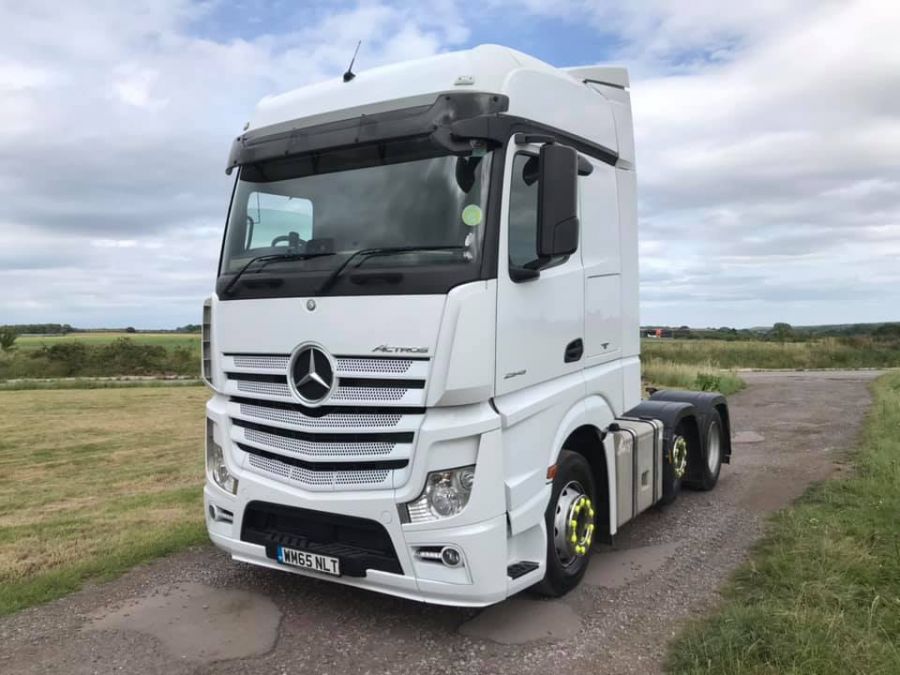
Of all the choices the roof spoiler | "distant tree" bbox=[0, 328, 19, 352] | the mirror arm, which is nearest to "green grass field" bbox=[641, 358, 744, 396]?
the roof spoiler

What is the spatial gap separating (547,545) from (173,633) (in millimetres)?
2335

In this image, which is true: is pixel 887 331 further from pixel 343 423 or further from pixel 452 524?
pixel 343 423

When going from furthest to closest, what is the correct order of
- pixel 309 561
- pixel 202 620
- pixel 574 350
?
pixel 574 350
pixel 202 620
pixel 309 561

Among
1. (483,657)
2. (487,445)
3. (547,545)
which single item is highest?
(487,445)

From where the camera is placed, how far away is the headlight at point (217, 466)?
4556 mm

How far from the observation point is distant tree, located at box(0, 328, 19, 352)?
186 ft

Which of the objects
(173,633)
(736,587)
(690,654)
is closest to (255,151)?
(173,633)

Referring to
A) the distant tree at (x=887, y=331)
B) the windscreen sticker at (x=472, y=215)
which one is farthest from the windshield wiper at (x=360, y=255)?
the distant tree at (x=887, y=331)

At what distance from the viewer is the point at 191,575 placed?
17.0 feet

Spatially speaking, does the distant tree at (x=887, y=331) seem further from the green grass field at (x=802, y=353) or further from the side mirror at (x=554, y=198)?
the side mirror at (x=554, y=198)

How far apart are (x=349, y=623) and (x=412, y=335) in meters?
1.90

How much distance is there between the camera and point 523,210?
413 cm

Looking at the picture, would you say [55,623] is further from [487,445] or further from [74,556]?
[487,445]

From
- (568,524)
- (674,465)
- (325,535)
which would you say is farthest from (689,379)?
(325,535)
